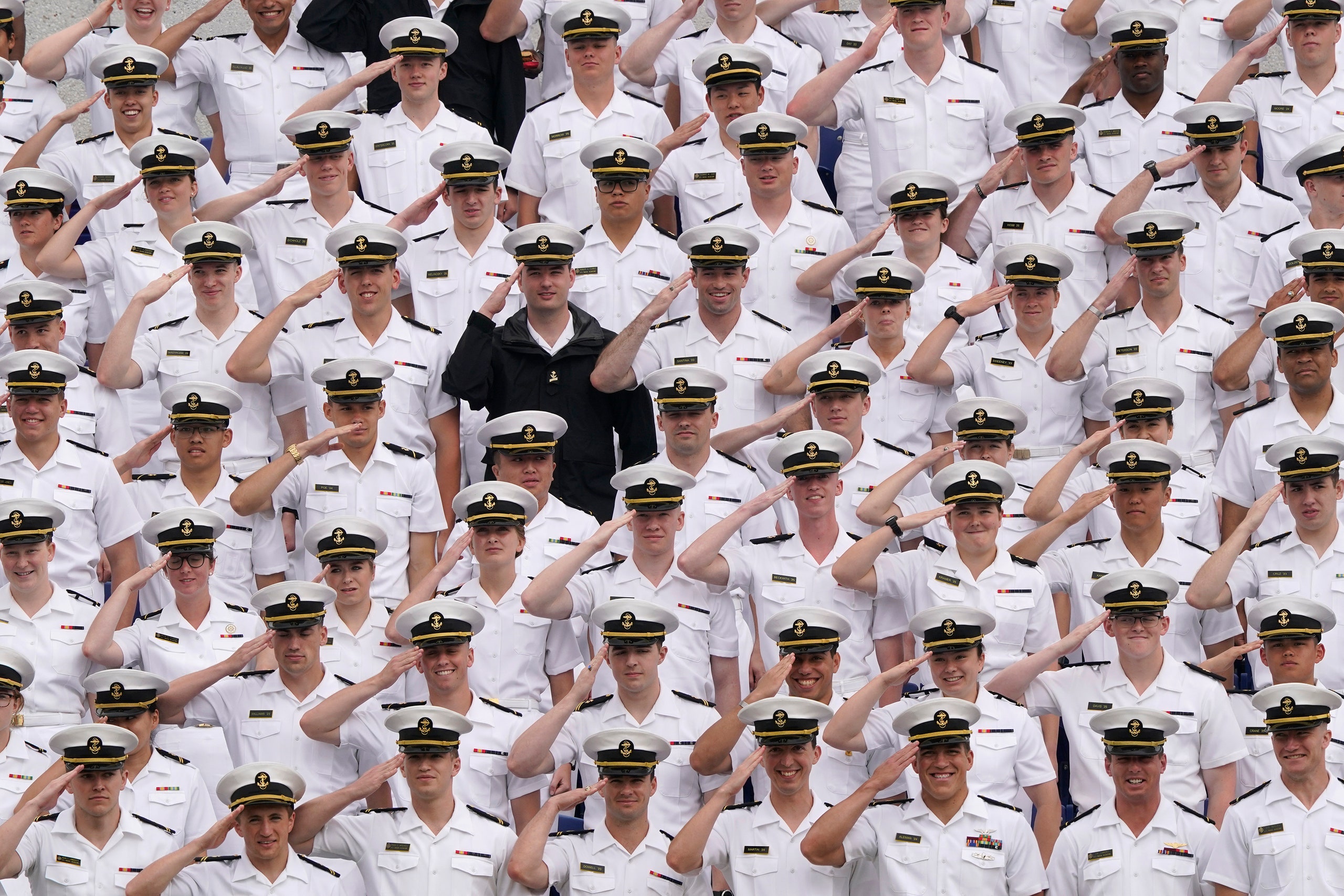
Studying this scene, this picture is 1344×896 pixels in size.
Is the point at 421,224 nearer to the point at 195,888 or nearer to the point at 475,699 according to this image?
the point at 475,699

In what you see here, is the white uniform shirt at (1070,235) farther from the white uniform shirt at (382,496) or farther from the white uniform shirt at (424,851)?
the white uniform shirt at (424,851)

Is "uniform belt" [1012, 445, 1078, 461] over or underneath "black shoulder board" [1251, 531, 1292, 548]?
over

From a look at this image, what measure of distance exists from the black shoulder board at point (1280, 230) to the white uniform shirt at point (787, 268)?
207 cm

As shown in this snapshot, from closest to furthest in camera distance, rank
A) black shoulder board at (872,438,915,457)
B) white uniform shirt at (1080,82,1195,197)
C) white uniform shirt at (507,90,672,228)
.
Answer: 1. black shoulder board at (872,438,915,457)
2. white uniform shirt at (507,90,672,228)
3. white uniform shirt at (1080,82,1195,197)

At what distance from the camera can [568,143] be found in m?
13.2

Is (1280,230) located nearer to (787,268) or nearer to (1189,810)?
(787,268)

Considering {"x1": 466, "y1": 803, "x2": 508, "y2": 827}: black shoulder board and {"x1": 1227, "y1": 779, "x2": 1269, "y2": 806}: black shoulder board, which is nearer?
{"x1": 1227, "y1": 779, "x2": 1269, "y2": 806}: black shoulder board

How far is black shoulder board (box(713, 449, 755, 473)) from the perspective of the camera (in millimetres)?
11719

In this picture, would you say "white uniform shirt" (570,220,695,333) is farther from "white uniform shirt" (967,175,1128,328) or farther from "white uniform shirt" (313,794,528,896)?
"white uniform shirt" (313,794,528,896)

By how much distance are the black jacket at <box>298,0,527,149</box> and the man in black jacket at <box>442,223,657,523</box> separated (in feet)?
6.99

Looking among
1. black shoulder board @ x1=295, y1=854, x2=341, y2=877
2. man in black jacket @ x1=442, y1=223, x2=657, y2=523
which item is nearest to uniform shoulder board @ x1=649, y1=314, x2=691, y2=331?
man in black jacket @ x1=442, y1=223, x2=657, y2=523

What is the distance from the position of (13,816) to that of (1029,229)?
5.76m

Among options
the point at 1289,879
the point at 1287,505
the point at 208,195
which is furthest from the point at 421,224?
the point at 1289,879

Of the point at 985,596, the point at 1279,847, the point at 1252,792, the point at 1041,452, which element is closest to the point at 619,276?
the point at 1041,452
